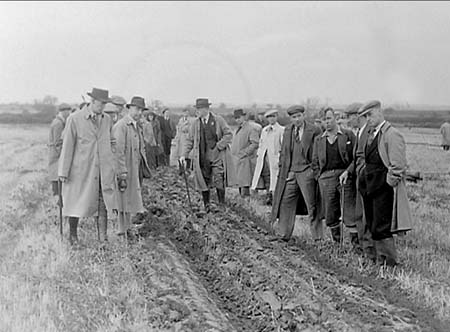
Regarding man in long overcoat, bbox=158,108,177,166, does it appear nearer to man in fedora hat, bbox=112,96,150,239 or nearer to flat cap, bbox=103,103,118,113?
flat cap, bbox=103,103,118,113

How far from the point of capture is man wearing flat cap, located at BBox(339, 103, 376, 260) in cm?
792

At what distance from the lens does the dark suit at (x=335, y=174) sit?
8.49m

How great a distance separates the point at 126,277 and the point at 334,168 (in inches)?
123

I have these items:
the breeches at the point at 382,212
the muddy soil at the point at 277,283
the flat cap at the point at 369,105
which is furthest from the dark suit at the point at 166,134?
the breeches at the point at 382,212

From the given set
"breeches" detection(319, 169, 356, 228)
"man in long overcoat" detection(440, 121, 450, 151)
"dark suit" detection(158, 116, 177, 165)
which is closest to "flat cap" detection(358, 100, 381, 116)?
"breeches" detection(319, 169, 356, 228)

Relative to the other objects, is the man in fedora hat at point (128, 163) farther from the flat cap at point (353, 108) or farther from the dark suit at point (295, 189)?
the flat cap at point (353, 108)

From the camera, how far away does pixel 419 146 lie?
15.3m

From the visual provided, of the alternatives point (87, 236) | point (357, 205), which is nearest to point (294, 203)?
point (357, 205)

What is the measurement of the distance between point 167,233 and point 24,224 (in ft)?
6.85

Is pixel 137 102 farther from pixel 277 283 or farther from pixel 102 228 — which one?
pixel 277 283

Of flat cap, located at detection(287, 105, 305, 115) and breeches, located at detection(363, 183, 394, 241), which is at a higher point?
flat cap, located at detection(287, 105, 305, 115)

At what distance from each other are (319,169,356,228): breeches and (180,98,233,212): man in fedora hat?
2.99 meters

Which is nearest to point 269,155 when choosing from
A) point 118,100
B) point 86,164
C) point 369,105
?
Answer: point 118,100

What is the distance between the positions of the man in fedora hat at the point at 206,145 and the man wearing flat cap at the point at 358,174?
127 inches
